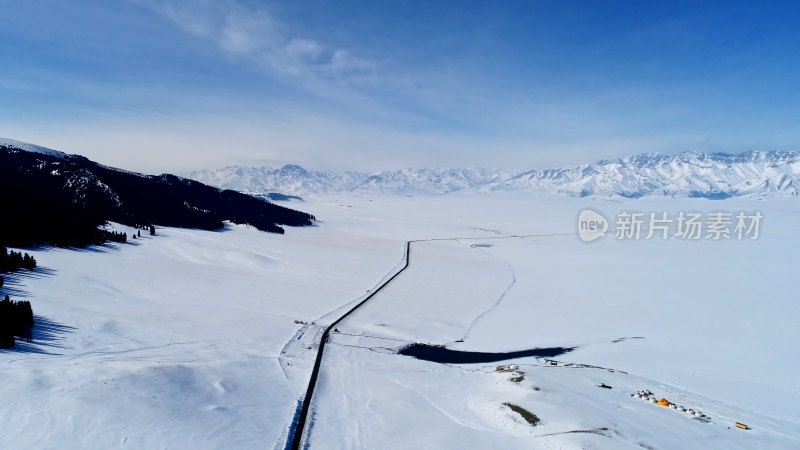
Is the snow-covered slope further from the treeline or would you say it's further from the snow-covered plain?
the snow-covered plain

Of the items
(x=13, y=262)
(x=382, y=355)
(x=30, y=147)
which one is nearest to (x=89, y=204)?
(x=13, y=262)

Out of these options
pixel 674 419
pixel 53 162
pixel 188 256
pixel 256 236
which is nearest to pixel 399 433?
pixel 674 419

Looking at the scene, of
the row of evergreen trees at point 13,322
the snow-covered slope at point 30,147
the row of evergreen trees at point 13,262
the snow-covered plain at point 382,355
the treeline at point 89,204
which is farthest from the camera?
the snow-covered slope at point 30,147

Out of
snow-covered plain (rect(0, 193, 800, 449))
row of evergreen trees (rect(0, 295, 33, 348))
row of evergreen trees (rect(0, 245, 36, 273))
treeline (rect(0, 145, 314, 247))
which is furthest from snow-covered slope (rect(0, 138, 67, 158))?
row of evergreen trees (rect(0, 295, 33, 348))

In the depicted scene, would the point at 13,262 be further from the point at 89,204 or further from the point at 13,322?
Answer: the point at 89,204

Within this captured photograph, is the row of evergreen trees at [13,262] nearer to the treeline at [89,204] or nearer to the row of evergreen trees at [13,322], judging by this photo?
the treeline at [89,204]

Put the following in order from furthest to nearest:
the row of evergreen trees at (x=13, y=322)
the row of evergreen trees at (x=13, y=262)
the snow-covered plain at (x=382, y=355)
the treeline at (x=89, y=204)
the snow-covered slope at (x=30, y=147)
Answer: the snow-covered slope at (x=30, y=147) → the treeline at (x=89, y=204) → the row of evergreen trees at (x=13, y=262) → the row of evergreen trees at (x=13, y=322) → the snow-covered plain at (x=382, y=355)

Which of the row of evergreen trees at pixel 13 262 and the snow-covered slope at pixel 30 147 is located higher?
the snow-covered slope at pixel 30 147

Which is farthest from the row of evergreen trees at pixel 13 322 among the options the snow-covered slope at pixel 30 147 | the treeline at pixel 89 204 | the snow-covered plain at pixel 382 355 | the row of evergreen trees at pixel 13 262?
the snow-covered slope at pixel 30 147
